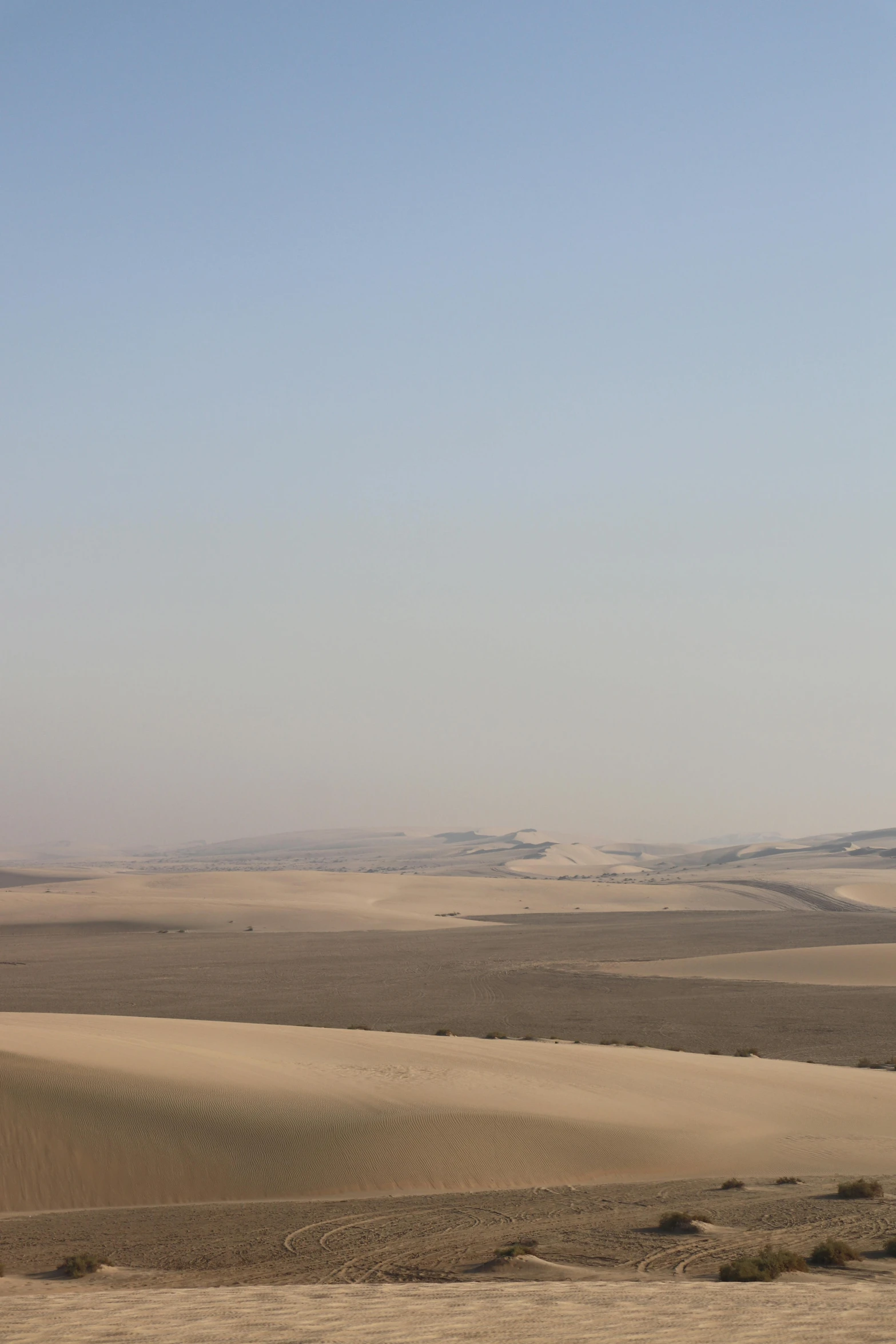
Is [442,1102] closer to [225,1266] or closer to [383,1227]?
[383,1227]

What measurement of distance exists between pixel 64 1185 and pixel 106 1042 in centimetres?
544

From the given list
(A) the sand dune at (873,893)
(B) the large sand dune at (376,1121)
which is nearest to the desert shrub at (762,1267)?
(B) the large sand dune at (376,1121)

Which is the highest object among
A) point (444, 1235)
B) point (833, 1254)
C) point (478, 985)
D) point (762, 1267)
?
point (762, 1267)

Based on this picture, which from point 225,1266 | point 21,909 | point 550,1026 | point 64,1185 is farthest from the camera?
point 21,909

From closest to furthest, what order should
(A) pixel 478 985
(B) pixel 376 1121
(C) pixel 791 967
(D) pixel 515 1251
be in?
(D) pixel 515 1251 → (B) pixel 376 1121 → (A) pixel 478 985 → (C) pixel 791 967

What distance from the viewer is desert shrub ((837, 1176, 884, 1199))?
472 inches

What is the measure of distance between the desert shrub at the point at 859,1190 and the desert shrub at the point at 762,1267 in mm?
2752

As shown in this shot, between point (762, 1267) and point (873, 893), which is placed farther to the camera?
Answer: point (873, 893)

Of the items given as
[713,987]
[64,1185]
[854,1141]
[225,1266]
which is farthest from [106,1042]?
[713,987]

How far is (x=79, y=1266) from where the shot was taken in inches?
379

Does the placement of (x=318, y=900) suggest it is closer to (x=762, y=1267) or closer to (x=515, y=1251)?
(x=515, y=1251)

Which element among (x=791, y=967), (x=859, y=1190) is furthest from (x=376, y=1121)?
(x=791, y=967)

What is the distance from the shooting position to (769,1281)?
891 cm

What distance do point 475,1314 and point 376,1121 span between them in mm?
6791
